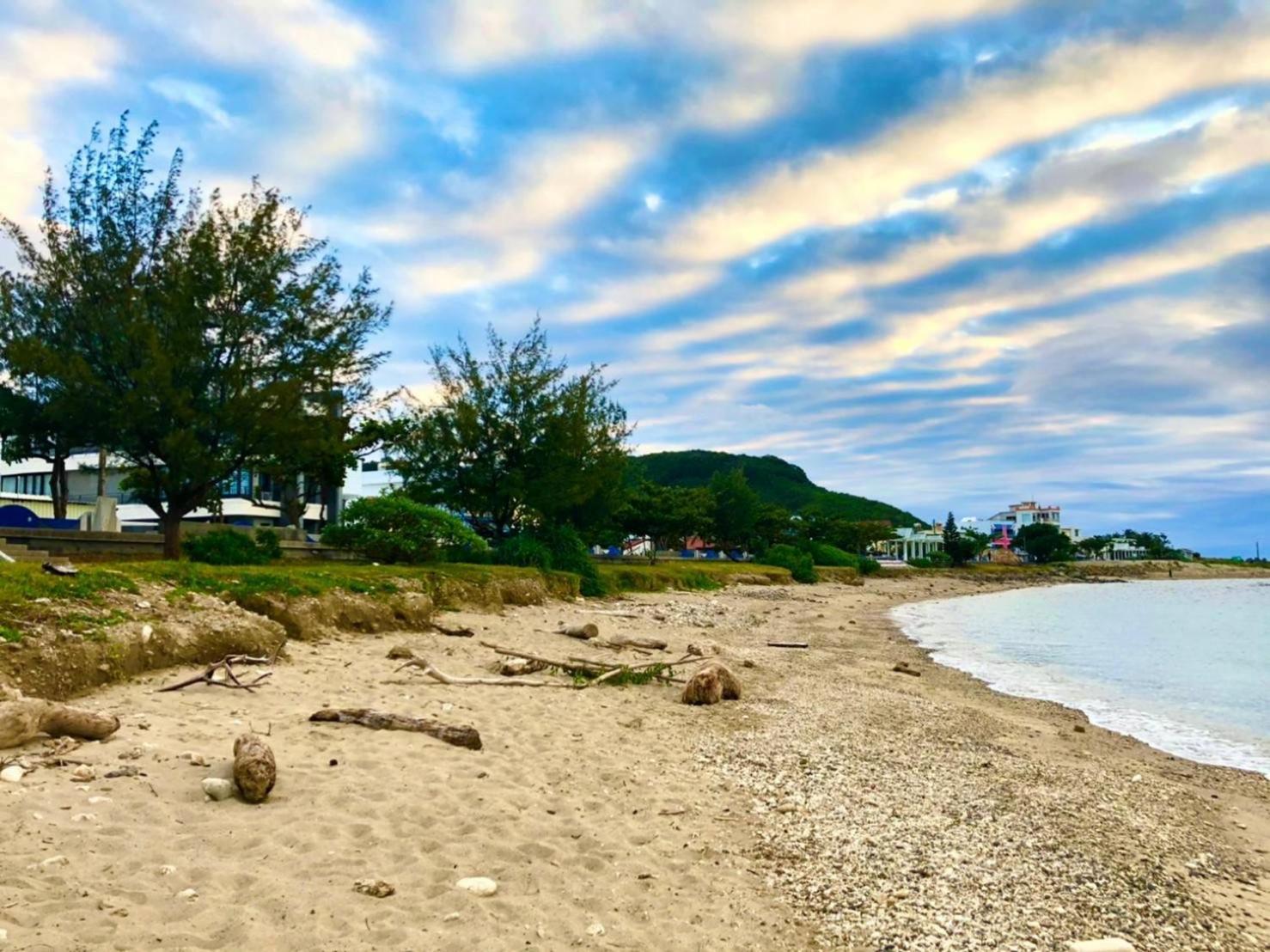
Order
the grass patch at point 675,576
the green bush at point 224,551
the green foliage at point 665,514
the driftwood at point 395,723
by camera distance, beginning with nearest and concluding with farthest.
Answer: the driftwood at point 395,723 → the green bush at point 224,551 → the grass patch at point 675,576 → the green foliage at point 665,514

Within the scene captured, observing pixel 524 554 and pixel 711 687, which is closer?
pixel 711 687

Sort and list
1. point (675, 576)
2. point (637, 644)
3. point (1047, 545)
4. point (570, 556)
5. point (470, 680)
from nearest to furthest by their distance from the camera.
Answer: point (470, 680), point (637, 644), point (570, 556), point (675, 576), point (1047, 545)

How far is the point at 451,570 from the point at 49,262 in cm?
1257

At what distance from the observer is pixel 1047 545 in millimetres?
160750

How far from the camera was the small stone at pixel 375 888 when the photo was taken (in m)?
4.87

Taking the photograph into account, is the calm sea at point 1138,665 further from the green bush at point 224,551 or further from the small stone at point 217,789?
the green bush at point 224,551

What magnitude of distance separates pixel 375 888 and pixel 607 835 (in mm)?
1852

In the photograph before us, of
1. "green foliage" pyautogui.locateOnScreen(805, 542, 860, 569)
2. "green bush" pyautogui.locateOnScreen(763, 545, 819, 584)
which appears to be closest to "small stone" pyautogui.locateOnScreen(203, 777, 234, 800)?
"green bush" pyautogui.locateOnScreen(763, 545, 819, 584)

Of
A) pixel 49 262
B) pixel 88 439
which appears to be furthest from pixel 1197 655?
Answer: pixel 49 262

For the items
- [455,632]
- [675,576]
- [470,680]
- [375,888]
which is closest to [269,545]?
[455,632]

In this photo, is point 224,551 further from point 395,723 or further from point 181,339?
point 395,723

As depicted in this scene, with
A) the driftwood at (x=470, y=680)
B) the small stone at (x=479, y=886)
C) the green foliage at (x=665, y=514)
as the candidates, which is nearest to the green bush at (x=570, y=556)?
the driftwood at (x=470, y=680)

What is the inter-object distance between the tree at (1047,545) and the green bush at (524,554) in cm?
15568

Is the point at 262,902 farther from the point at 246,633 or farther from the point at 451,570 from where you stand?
the point at 451,570
